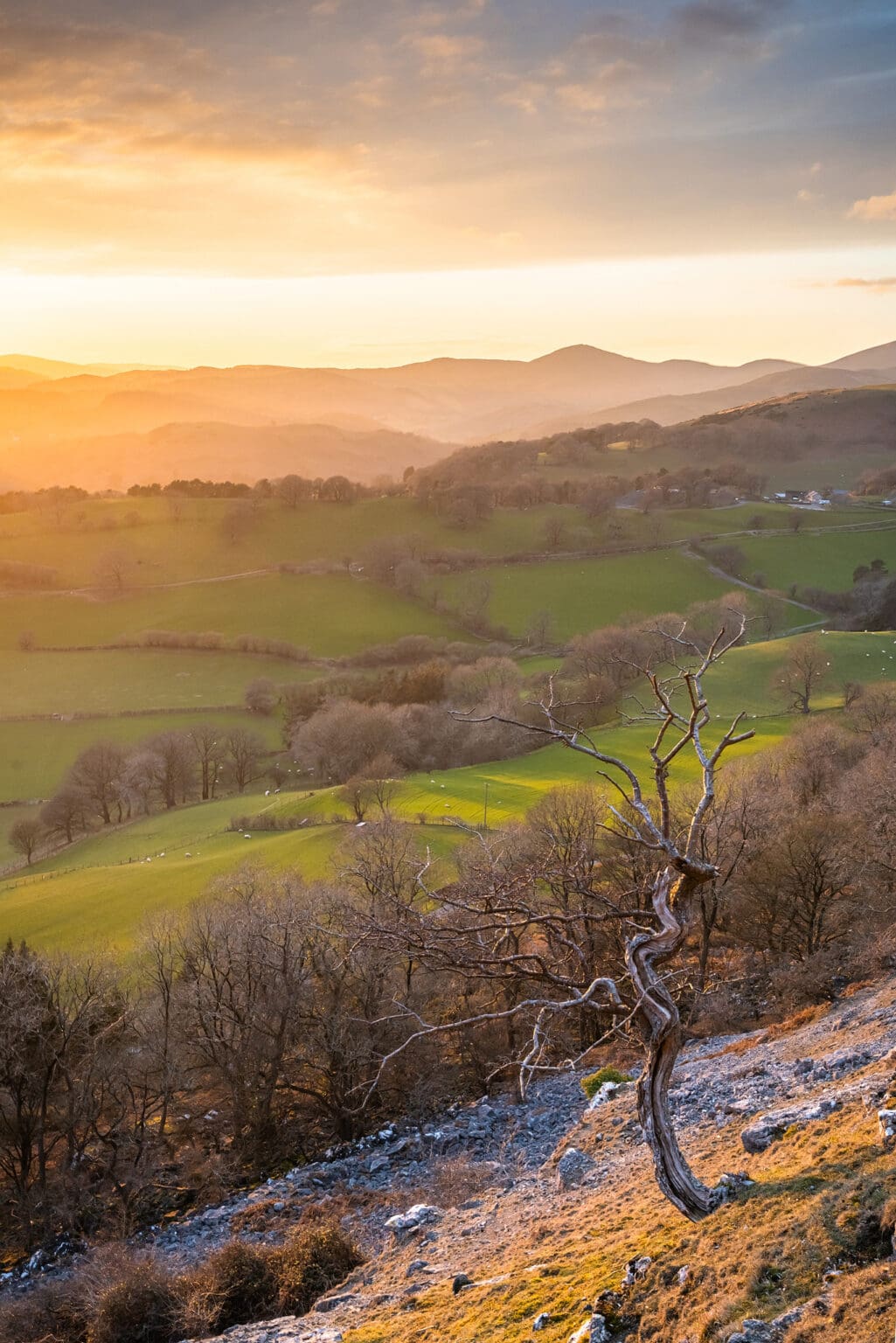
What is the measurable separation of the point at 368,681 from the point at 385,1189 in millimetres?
71952

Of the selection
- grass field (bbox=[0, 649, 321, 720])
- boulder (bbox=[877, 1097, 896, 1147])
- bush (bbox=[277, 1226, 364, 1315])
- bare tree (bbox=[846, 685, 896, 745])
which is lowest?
bush (bbox=[277, 1226, 364, 1315])

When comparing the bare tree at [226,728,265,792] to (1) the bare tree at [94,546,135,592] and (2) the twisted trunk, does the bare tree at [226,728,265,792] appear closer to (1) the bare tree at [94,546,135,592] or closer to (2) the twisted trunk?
(1) the bare tree at [94,546,135,592]

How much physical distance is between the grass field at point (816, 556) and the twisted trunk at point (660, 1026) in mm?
125274

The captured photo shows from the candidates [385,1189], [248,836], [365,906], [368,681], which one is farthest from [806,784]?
[368,681]

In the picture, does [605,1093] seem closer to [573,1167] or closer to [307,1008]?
[573,1167]

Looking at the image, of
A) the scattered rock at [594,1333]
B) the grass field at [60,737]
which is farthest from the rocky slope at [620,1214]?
the grass field at [60,737]

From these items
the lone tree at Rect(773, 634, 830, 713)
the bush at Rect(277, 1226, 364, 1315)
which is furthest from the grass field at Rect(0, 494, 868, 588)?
the bush at Rect(277, 1226, 364, 1315)

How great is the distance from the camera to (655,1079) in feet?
35.9

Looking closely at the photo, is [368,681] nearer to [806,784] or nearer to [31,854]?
[31,854]

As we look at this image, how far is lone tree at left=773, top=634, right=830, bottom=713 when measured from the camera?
79.2 m

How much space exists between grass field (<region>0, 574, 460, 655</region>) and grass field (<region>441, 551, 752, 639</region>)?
9599 mm

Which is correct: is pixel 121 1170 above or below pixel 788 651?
below

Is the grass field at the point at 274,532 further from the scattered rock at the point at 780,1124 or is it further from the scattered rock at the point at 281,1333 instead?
the scattered rock at the point at 780,1124

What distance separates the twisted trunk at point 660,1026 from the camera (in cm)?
1069
